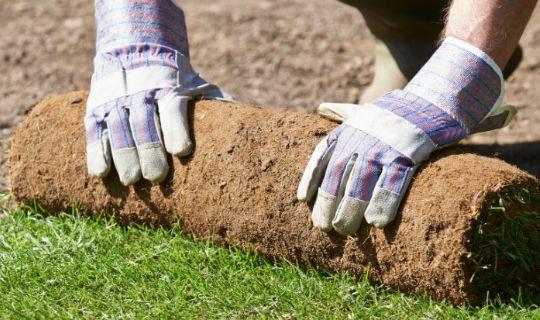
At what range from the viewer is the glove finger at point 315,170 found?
2535 mm

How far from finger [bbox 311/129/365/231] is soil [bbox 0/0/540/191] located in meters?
1.62

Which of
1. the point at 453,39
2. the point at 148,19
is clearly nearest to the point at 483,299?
the point at 453,39

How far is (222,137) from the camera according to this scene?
110 inches

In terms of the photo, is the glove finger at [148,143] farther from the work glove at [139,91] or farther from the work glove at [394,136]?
the work glove at [394,136]

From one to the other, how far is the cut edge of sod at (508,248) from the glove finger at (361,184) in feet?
1.13

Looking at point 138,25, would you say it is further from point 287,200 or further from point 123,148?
point 287,200

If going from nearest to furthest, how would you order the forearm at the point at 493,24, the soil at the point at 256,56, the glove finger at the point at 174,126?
the forearm at the point at 493,24 < the glove finger at the point at 174,126 < the soil at the point at 256,56

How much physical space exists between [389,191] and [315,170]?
0.82 feet

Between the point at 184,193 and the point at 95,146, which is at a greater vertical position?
the point at 95,146

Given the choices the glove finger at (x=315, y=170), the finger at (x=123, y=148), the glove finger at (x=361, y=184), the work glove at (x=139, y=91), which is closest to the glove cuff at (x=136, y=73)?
the work glove at (x=139, y=91)

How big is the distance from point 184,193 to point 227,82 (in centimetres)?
231

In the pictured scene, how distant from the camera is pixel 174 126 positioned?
282 centimetres

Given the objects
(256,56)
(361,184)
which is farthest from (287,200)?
(256,56)

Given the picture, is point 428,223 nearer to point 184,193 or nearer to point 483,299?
point 483,299
